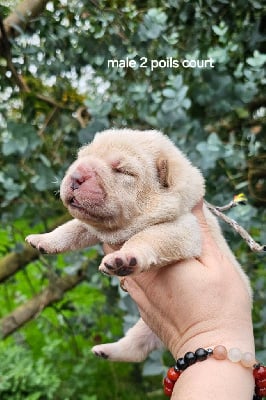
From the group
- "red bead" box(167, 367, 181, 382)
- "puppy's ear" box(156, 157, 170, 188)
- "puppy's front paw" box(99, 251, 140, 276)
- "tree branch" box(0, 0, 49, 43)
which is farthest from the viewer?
"tree branch" box(0, 0, 49, 43)

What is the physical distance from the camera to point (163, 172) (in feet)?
5.67

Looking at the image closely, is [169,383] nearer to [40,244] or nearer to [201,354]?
[201,354]

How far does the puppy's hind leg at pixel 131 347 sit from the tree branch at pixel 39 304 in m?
1.52

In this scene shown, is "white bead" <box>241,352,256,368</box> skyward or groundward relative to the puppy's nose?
groundward

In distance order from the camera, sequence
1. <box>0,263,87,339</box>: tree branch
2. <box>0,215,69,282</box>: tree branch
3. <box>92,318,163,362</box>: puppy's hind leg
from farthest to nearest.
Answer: <box>0,263,87,339</box>: tree branch
<box>0,215,69,282</box>: tree branch
<box>92,318,163,362</box>: puppy's hind leg

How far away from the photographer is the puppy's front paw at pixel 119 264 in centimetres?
139

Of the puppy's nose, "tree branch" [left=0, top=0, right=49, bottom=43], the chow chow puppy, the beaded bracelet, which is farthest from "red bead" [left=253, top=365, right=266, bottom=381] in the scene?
"tree branch" [left=0, top=0, right=49, bottom=43]

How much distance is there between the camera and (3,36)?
2.85 m

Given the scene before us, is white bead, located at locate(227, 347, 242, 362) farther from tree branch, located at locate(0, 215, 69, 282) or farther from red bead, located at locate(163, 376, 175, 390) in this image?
tree branch, located at locate(0, 215, 69, 282)

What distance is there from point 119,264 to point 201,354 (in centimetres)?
33

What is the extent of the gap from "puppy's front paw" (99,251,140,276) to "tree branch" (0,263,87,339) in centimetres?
233

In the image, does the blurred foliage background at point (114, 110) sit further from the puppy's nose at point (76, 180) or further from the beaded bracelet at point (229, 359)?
the puppy's nose at point (76, 180)

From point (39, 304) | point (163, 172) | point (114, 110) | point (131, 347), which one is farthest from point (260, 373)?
point (39, 304)

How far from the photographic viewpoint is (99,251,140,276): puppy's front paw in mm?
1390
